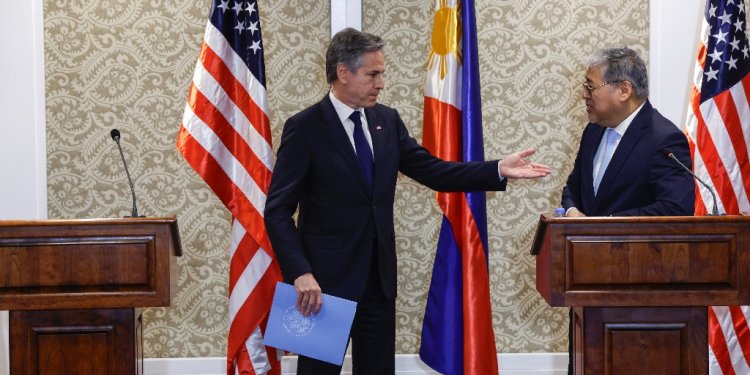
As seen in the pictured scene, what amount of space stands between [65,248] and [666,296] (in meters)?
1.88

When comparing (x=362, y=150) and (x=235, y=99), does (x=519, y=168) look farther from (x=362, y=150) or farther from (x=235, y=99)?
(x=235, y=99)

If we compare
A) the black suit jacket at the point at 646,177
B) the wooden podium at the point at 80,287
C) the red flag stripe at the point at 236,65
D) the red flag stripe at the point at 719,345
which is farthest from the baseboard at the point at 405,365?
the wooden podium at the point at 80,287

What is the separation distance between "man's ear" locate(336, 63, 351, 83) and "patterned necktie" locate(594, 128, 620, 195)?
1004 mm

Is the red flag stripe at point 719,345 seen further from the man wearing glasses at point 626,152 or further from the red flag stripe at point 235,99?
the red flag stripe at point 235,99

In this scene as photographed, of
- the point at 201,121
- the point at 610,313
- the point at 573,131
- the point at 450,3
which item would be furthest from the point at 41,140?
the point at 610,313

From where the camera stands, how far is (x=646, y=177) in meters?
2.95

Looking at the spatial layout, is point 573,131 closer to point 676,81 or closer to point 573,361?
point 676,81

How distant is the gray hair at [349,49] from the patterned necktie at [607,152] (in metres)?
0.93

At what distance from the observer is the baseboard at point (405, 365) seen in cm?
448

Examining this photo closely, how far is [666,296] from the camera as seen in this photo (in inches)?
99.7

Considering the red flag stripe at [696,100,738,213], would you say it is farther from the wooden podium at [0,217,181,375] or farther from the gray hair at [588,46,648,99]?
the wooden podium at [0,217,181,375]

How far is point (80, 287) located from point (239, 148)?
49.1 inches

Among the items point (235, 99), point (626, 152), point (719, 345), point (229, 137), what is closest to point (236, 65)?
point (235, 99)

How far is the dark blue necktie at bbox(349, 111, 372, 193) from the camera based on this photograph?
2.98 metres
